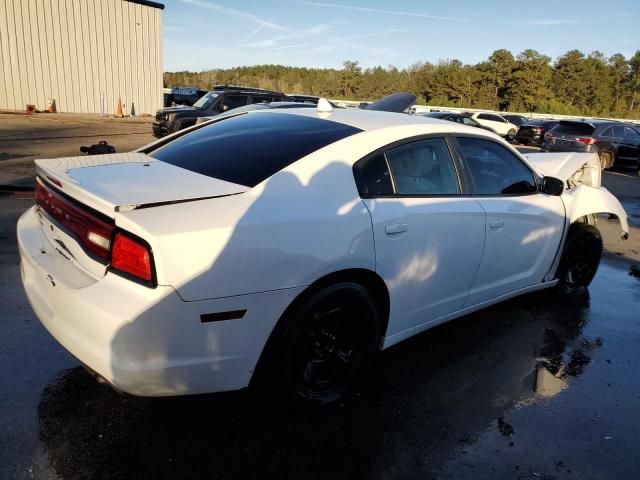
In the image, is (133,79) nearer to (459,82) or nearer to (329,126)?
(329,126)

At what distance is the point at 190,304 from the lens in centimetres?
207

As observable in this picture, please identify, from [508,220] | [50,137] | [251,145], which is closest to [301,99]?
[50,137]

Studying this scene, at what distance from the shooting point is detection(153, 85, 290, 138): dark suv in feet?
45.2

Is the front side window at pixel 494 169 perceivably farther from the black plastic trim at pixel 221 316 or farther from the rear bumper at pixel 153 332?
the black plastic trim at pixel 221 316

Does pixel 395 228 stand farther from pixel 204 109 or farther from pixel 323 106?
pixel 204 109

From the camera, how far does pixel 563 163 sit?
4773 millimetres

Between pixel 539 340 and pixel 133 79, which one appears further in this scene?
pixel 133 79

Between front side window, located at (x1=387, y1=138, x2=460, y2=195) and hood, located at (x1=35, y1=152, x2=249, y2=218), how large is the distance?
101 centimetres

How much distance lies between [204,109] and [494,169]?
1258 centimetres

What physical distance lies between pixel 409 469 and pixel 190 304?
130 cm

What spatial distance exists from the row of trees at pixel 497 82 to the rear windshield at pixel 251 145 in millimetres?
61412

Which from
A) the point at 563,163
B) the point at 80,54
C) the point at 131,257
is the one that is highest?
the point at 80,54

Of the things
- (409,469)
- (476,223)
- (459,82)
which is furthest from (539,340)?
(459,82)

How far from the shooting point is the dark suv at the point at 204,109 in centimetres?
1377
